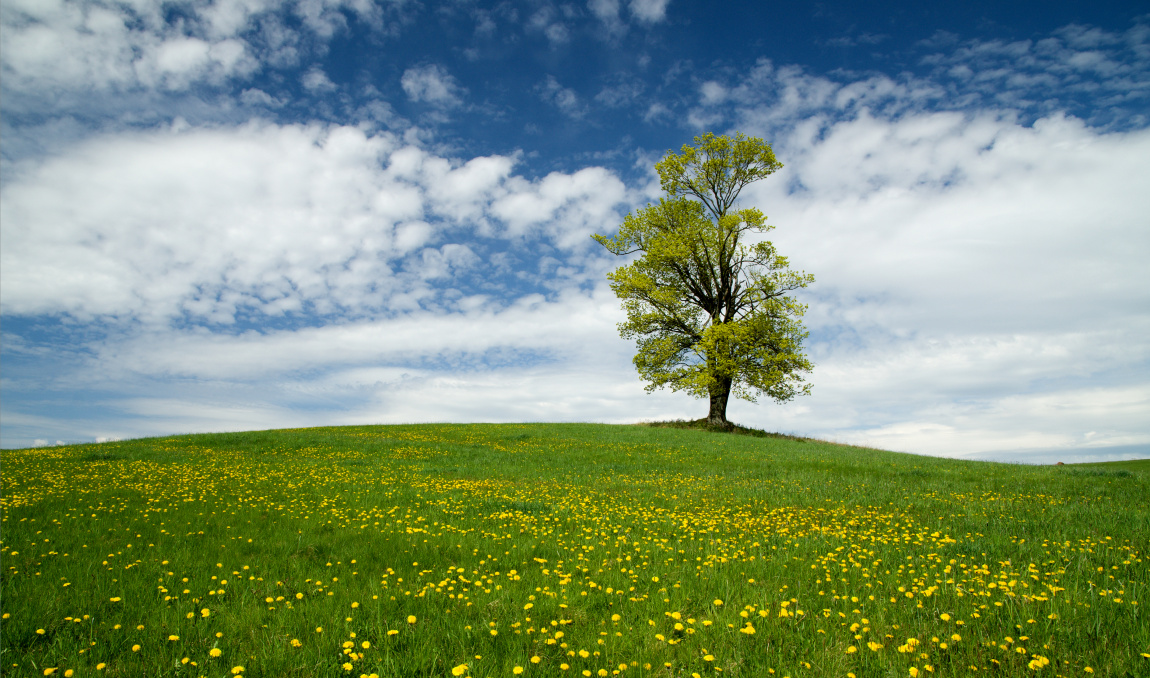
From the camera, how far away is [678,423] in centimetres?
3412

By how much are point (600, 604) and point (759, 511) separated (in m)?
5.93

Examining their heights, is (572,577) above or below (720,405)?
below

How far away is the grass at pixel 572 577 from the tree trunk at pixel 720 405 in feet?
60.1

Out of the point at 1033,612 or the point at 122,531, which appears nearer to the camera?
the point at 1033,612

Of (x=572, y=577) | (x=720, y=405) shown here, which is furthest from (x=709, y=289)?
(x=572, y=577)

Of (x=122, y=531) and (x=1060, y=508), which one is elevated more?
(x=1060, y=508)

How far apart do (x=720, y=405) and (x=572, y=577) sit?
1092 inches

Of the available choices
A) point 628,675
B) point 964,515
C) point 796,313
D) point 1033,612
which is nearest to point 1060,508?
point 964,515

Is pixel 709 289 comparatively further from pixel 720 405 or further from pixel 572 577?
pixel 572 577

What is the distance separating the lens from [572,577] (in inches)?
255

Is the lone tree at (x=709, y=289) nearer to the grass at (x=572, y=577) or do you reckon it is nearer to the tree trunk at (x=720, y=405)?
the tree trunk at (x=720, y=405)

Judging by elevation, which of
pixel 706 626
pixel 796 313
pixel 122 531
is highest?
pixel 796 313

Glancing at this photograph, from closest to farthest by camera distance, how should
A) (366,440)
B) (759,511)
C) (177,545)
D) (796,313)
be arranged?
(177,545)
(759,511)
(366,440)
(796,313)

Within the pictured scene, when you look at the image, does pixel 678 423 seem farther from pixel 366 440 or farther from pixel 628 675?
pixel 628 675
